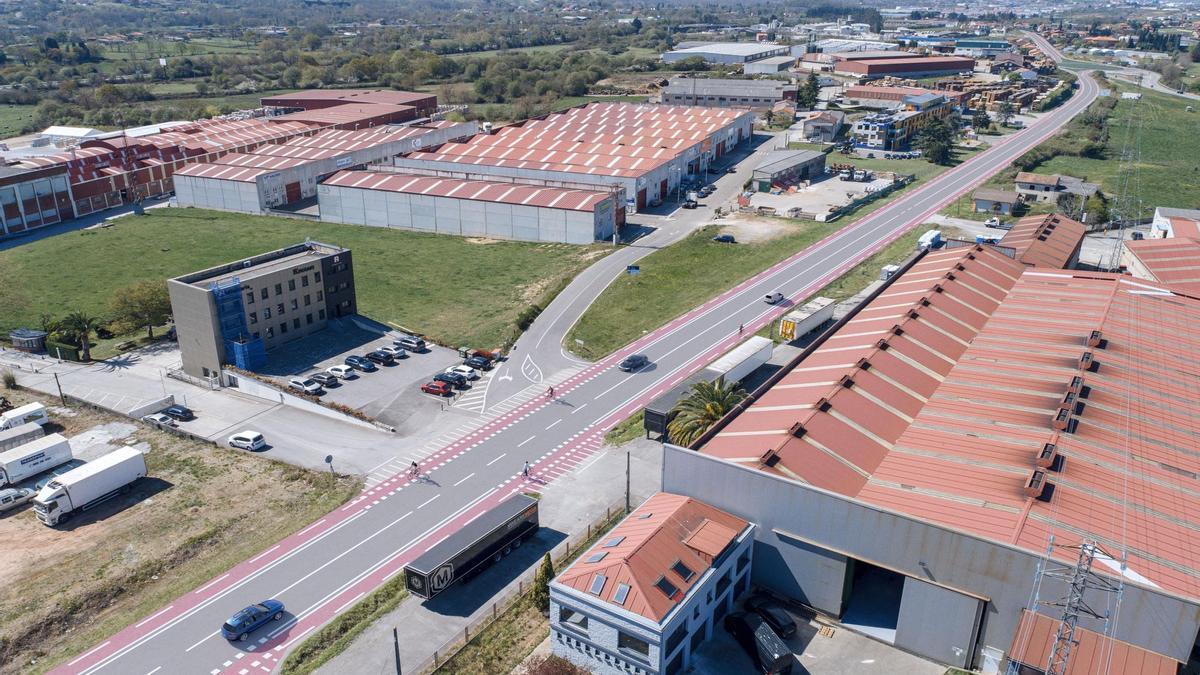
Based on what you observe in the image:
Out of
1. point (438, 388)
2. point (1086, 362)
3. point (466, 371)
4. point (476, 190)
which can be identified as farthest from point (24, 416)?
point (1086, 362)

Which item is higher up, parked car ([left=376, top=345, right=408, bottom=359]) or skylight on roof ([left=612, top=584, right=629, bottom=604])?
skylight on roof ([left=612, top=584, right=629, bottom=604])

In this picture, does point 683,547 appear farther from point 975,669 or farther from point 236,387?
point 236,387

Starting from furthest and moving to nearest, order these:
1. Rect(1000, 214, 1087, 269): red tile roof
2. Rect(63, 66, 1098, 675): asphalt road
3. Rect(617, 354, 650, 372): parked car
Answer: Rect(1000, 214, 1087, 269): red tile roof
Rect(617, 354, 650, 372): parked car
Rect(63, 66, 1098, 675): asphalt road

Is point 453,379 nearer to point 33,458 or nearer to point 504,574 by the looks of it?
point 504,574

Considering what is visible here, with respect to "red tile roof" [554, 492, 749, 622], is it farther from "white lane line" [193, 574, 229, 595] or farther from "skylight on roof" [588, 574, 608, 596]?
"white lane line" [193, 574, 229, 595]

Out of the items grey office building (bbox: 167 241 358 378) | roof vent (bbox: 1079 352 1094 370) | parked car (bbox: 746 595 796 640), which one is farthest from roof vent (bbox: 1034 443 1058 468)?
grey office building (bbox: 167 241 358 378)

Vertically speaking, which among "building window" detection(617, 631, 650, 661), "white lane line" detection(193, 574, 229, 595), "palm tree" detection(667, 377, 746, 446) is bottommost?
"white lane line" detection(193, 574, 229, 595)
